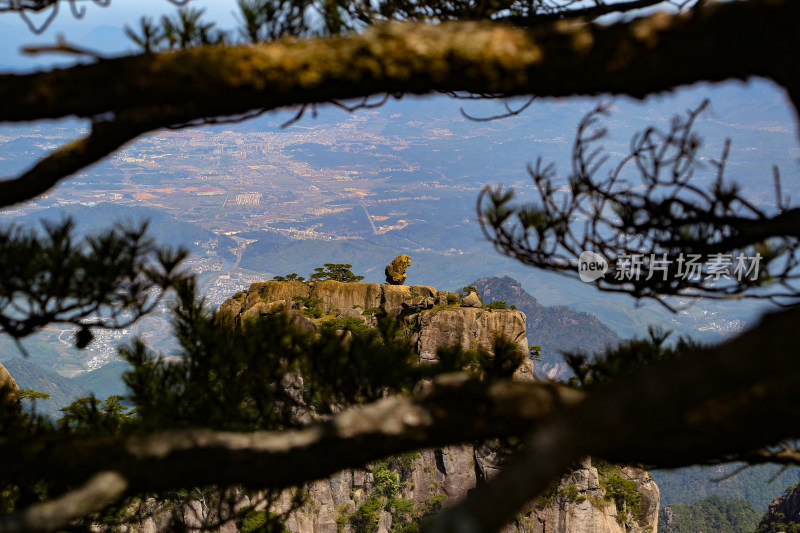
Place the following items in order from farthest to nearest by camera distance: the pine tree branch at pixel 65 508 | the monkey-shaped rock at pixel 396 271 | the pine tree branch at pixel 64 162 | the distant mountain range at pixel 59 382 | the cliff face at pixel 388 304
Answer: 1. the distant mountain range at pixel 59 382
2. the monkey-shaped rock at pixel 396 271
3. the cliff face at pixel 388 304
4. the pine tree branch at pixel 64 162
5. the pine tree branch at pixel 65 508

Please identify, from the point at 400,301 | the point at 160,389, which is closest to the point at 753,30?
the point at 160,389

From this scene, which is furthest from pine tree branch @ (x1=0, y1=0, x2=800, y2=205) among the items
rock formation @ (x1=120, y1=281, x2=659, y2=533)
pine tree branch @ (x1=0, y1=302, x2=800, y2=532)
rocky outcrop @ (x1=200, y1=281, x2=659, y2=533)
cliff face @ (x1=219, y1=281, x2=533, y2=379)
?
cliff face @ (x1=219, y1=281, x2=533, y2=379)

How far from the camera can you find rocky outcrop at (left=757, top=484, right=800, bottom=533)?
35.8 meters

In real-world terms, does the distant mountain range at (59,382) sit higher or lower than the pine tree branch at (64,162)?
lower

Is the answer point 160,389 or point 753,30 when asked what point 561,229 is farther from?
point 160,389

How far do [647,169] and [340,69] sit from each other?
2117 millimetres

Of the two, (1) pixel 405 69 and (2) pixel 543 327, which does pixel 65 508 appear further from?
(2) pixel 543 327

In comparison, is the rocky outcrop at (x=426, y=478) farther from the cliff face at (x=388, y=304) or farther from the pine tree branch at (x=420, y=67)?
the pine tree branch at (x=420, y=67)

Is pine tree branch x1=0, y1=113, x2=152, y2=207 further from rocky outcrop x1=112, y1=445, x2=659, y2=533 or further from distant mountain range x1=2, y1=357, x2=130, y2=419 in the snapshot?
distant mountain range x1=2, y1=357, x2=130, y2=419

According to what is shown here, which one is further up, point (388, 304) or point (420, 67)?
point (420, 67)

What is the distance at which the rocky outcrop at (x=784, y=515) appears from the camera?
35.8 m

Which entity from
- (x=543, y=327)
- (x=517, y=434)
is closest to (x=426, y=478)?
(x=517, y=434)

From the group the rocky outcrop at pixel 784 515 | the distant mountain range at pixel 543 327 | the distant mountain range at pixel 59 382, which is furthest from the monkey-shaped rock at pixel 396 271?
the distant mountain range at pixel 543 327

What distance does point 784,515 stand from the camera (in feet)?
132
